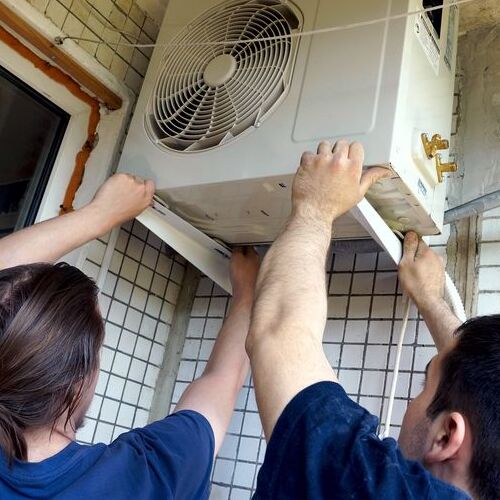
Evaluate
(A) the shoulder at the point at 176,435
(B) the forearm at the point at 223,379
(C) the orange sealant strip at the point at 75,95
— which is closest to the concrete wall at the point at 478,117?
(B) the forearm at the point at 223,379

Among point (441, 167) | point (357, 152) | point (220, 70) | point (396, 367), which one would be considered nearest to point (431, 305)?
point (396, 367)

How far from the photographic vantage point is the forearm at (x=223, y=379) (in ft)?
3.89

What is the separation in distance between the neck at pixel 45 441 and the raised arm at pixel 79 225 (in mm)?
399

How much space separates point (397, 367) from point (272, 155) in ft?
1.61

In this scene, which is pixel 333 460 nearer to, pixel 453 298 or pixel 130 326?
pixel 453 298

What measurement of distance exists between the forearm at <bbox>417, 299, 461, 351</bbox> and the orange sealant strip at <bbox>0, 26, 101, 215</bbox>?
2.86 feet

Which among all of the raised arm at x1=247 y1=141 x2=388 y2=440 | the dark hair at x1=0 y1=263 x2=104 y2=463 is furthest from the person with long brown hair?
the raised arm at x1=247 y1=141 x2=388 y2=440

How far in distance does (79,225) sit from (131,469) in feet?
1.85

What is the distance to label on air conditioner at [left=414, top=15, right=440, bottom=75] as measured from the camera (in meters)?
1.24

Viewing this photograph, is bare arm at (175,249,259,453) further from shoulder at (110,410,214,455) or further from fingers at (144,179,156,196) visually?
fingers at (144,179,156,196)

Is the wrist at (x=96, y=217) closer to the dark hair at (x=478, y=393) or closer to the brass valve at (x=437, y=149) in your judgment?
the brass valve at (x=437, y=149)

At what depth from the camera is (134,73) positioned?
1723 millimetres

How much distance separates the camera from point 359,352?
142 centimetres

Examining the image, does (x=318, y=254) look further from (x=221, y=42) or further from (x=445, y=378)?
(x=221, y=42)
